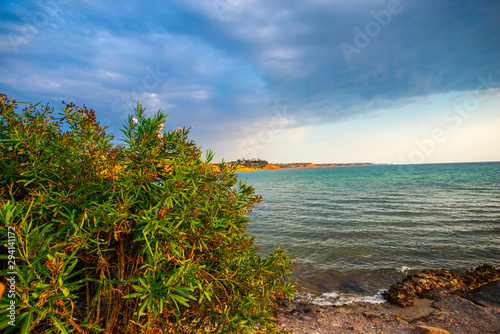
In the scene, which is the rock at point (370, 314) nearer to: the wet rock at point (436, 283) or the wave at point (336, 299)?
the wave at point (336, 299)

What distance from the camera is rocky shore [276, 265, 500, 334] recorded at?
627cm

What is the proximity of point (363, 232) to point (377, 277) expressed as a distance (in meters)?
6.06

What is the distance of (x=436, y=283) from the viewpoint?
854cm

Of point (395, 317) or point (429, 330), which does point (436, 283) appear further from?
point (429, 330)

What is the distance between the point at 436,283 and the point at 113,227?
1132 centimetres

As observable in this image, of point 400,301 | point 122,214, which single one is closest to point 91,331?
point 122,214

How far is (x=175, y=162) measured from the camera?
278 centimetres

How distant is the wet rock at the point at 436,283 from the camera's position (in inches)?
315

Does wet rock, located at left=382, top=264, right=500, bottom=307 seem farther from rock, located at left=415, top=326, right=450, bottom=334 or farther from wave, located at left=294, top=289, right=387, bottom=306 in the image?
rock, located at left=415, top=326, right=450, bottom=334

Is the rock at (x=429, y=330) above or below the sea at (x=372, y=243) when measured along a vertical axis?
above

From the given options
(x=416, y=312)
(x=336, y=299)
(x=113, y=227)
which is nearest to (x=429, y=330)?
(x=416, y=312)

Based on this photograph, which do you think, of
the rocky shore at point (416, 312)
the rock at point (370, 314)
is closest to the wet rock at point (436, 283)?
the rocky shore at point (416, 312)

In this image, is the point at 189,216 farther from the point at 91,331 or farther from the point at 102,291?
the point at 91,331

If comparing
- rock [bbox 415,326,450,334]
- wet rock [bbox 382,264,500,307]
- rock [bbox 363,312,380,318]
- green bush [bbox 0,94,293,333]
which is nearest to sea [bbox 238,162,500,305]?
wet rock [bbox 382,264,500,307]
